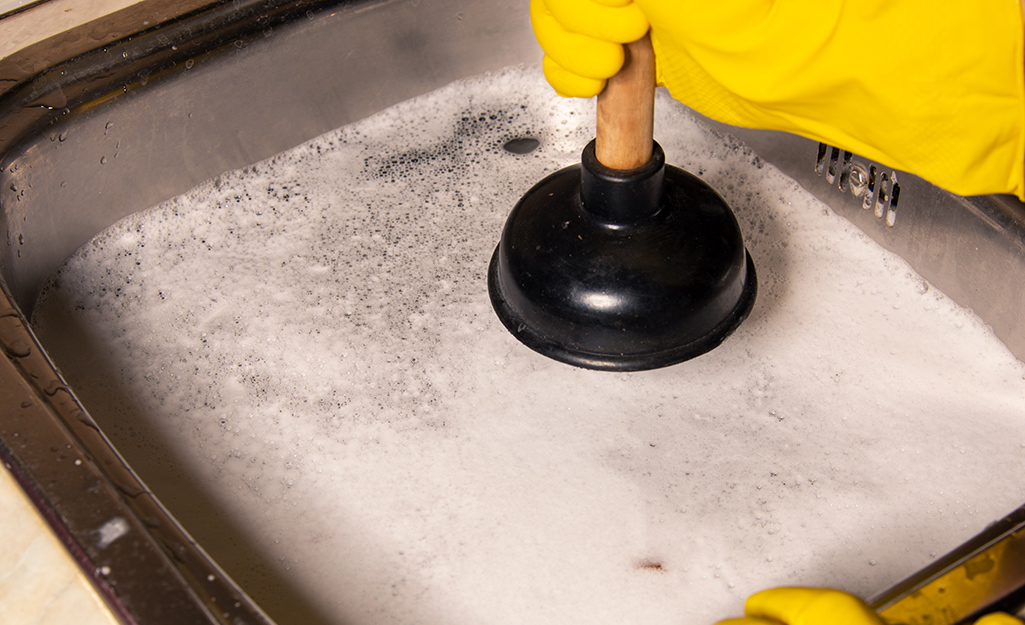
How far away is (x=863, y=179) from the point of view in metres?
0.84

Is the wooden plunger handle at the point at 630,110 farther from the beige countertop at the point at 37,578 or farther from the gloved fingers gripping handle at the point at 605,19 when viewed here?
the beige countertop at the point at 37,578

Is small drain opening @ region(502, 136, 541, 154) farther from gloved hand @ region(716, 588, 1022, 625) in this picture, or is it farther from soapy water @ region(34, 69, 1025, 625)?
gloved hand @ region(716, 588, 1022, 625)

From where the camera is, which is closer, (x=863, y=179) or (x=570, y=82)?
(x=570, y=82)

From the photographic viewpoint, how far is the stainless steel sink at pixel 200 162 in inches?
20.5

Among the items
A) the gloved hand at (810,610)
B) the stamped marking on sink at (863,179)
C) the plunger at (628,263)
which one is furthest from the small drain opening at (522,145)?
the gloved hand at (810,610)

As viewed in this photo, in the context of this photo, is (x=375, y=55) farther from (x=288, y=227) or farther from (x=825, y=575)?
(x=825, y=575)

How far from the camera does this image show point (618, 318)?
1.80 ft

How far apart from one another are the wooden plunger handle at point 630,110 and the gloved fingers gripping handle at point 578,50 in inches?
0.6

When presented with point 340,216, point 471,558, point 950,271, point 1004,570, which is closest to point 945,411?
point 950,271

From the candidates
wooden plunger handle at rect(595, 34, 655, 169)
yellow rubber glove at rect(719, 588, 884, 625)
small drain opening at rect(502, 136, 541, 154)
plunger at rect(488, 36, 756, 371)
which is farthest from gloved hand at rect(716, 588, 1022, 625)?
small drain opening at rect(502, 136, 541, 154)

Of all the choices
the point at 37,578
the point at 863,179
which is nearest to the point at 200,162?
the point at 37,578

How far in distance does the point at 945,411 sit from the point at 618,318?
0.35 metres

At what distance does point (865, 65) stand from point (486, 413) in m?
0.43

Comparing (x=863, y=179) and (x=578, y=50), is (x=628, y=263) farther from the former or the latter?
(x=863, y=179)
